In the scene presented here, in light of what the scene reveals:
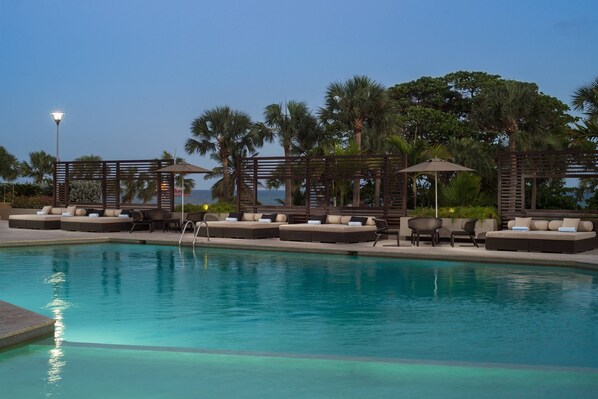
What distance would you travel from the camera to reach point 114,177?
2623 cm

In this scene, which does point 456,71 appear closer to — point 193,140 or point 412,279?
point 193,140

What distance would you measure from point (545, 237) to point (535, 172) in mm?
3355

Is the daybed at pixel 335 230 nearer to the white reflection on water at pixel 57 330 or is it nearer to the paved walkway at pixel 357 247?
the paved walkway at pixel 357 247

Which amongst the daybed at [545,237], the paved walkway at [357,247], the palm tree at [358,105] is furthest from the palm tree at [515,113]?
the daybed at [545,237]

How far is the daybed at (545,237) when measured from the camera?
1576cm

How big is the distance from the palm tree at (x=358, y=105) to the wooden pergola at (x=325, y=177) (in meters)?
9.31

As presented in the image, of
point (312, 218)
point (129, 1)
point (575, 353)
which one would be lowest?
point (575, 353)

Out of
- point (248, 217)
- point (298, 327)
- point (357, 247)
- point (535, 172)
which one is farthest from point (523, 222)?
point (298, 327)

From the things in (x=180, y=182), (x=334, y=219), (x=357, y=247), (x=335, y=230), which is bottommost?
(x=357, y=247)

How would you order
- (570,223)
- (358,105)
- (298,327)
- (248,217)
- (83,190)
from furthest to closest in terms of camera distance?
1. (83,190)
2. (358,105)
3. (248,217)
4. (570,223)
5. (298,327)

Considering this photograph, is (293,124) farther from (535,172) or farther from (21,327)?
(21,327)

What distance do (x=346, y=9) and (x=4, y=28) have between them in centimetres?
2059

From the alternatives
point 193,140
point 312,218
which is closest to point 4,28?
point 193,140

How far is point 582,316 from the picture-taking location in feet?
30.5
